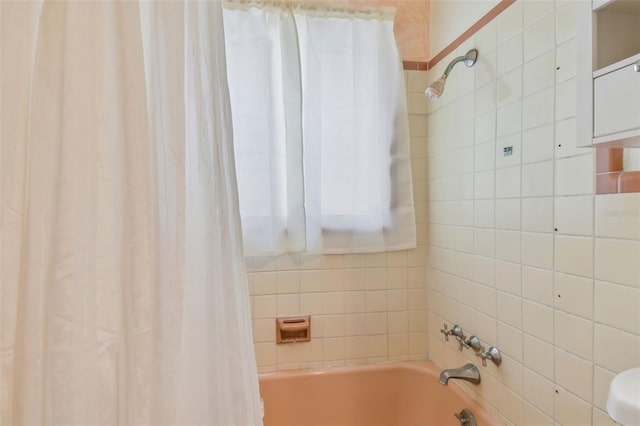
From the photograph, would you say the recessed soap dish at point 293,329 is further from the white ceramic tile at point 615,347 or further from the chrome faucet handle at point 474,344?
the white ceramic tile at point 615,347

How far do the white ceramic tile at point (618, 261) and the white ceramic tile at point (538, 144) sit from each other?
29cm

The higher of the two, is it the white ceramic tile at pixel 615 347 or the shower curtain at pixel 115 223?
the shower curtain at pixel 115 223

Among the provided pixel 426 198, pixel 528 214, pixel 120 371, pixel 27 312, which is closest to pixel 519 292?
pixel 528 214

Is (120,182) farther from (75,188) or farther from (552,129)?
(552,129)

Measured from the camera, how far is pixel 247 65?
1622 millimetres

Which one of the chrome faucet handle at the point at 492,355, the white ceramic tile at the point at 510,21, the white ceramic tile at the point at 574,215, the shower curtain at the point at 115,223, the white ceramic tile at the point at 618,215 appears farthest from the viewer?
the chrome faucet handle at the point at 492,355

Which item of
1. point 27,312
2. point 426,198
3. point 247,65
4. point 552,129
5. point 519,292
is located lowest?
point 519,292

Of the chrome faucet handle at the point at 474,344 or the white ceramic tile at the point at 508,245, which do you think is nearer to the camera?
the white ceramic tile at the point at 508,245

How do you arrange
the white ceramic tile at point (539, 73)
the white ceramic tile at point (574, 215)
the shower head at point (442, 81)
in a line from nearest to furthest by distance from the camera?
A: the white ceramic tile at point (574, 215), the white ceramic tile at point (539, 73), the shower head at point (442, 81)

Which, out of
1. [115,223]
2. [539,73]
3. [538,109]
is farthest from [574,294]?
[115,223]

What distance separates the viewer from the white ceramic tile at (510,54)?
1.21 meters

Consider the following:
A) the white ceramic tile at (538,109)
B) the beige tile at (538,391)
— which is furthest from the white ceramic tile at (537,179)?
the beige tile at (538,391)

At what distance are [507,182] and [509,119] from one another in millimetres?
204

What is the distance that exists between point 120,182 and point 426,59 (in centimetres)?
167
